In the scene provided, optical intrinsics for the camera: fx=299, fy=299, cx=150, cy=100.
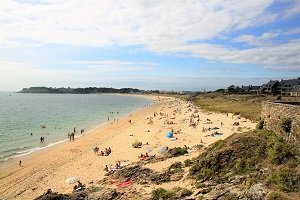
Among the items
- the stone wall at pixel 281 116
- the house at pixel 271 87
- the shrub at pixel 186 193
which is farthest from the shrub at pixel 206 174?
the house at pixel 271 87

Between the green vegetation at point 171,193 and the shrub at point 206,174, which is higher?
the shrub at point 206,174

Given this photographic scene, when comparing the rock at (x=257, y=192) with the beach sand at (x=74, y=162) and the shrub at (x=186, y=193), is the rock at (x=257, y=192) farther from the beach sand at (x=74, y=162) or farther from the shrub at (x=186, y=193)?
the beach sand at (x=74, y=162)

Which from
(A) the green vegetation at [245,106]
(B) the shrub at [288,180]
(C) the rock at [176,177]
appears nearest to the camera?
(B) the shrub at [288,180]

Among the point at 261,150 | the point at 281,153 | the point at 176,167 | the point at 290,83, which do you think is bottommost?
the point at 176,167

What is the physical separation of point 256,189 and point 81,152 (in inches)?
1034

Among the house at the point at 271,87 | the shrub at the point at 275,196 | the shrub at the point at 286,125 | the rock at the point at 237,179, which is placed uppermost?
the house at the point at 271,87

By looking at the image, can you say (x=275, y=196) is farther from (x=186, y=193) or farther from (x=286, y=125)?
(x=286, y=125)

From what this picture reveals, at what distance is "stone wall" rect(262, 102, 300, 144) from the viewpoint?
15.8 m

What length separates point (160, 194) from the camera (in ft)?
51.2

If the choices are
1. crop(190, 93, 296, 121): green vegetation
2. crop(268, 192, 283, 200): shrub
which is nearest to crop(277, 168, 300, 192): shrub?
crop(268, 192, 283, 200): shrub

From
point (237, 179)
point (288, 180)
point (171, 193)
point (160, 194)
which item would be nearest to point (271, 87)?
point (237, 179)

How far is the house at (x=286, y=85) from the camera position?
93438 millimetres

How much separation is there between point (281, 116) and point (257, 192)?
283 inches

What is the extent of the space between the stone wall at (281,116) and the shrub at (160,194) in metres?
7.17
